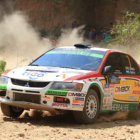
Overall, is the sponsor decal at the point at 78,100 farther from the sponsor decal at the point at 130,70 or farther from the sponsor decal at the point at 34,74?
the sponsor decal at the point at 130,70

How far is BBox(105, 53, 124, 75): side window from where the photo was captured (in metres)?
8.13

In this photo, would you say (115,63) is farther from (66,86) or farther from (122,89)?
(66,86)

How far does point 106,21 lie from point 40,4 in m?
4.96

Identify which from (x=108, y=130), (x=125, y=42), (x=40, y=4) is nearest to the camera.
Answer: (x=108, y=130)

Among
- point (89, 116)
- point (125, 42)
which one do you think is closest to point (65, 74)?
point (89, 116)

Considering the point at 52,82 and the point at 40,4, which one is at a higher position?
the point at 40,4

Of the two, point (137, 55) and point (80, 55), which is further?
point (137, 55)

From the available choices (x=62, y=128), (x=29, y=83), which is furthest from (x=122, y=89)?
(x=29, y=83)

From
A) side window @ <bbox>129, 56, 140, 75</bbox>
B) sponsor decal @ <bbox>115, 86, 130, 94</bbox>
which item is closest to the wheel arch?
sponsor decal @ <bbox>115, 86, 130, 94</bbox>

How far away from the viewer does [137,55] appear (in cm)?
1994

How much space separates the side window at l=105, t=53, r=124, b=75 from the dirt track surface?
3.33ft

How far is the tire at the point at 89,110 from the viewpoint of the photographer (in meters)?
7.17

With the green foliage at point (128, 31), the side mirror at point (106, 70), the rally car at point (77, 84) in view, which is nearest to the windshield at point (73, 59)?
the rally car at point (77, 84)

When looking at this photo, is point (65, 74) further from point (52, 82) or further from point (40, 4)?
point (40, 4)
